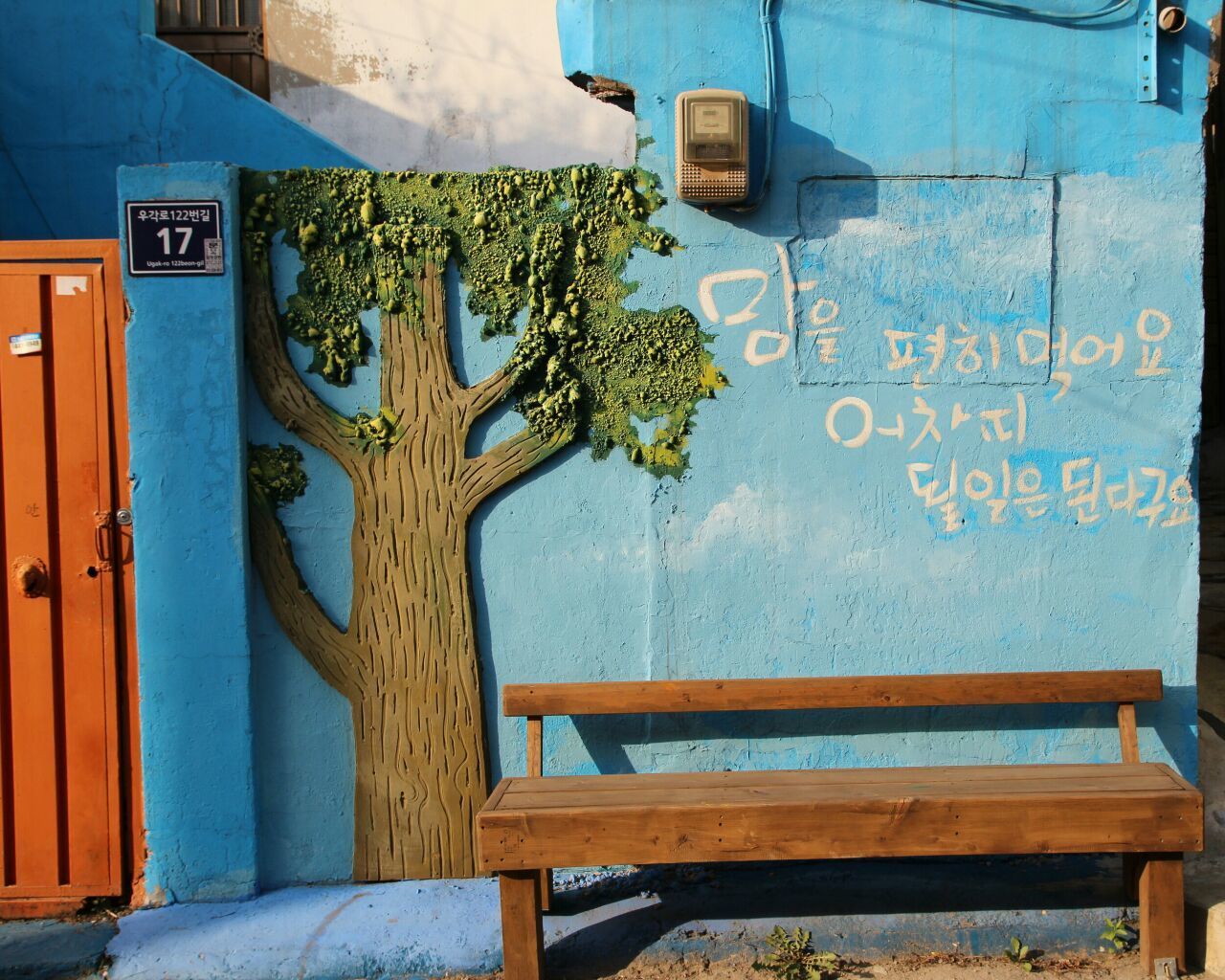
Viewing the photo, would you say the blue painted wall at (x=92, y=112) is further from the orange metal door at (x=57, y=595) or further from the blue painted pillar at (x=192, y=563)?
the blue painted pillar at (x=192, y=563)

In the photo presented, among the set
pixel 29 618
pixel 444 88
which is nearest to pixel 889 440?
pixel 29 618

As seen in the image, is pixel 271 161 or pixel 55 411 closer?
pixel 55 411

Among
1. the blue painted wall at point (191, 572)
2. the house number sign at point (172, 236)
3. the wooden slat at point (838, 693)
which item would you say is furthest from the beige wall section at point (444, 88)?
the wooden slat at point (838, 693)

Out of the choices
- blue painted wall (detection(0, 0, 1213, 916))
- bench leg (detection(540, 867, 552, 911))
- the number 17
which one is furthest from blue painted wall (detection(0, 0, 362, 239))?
bench leg (detection(540, 867, 552, 911))

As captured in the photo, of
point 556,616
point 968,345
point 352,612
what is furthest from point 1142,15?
point 352,612

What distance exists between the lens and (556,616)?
12.3 feet

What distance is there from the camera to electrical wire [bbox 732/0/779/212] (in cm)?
367

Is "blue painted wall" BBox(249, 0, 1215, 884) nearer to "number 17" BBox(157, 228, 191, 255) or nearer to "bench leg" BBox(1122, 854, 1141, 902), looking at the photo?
"bench leg" BBox(1122, 854, 1141, 902)

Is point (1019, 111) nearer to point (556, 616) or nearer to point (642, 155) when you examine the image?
point (642, 155)

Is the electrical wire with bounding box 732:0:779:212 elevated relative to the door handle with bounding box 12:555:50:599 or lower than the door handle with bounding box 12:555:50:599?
elevated

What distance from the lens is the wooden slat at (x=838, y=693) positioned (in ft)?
11.8

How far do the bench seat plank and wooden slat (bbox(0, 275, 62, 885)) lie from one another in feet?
5.59

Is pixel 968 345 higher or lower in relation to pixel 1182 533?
higher

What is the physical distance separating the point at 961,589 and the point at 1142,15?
2162mm
